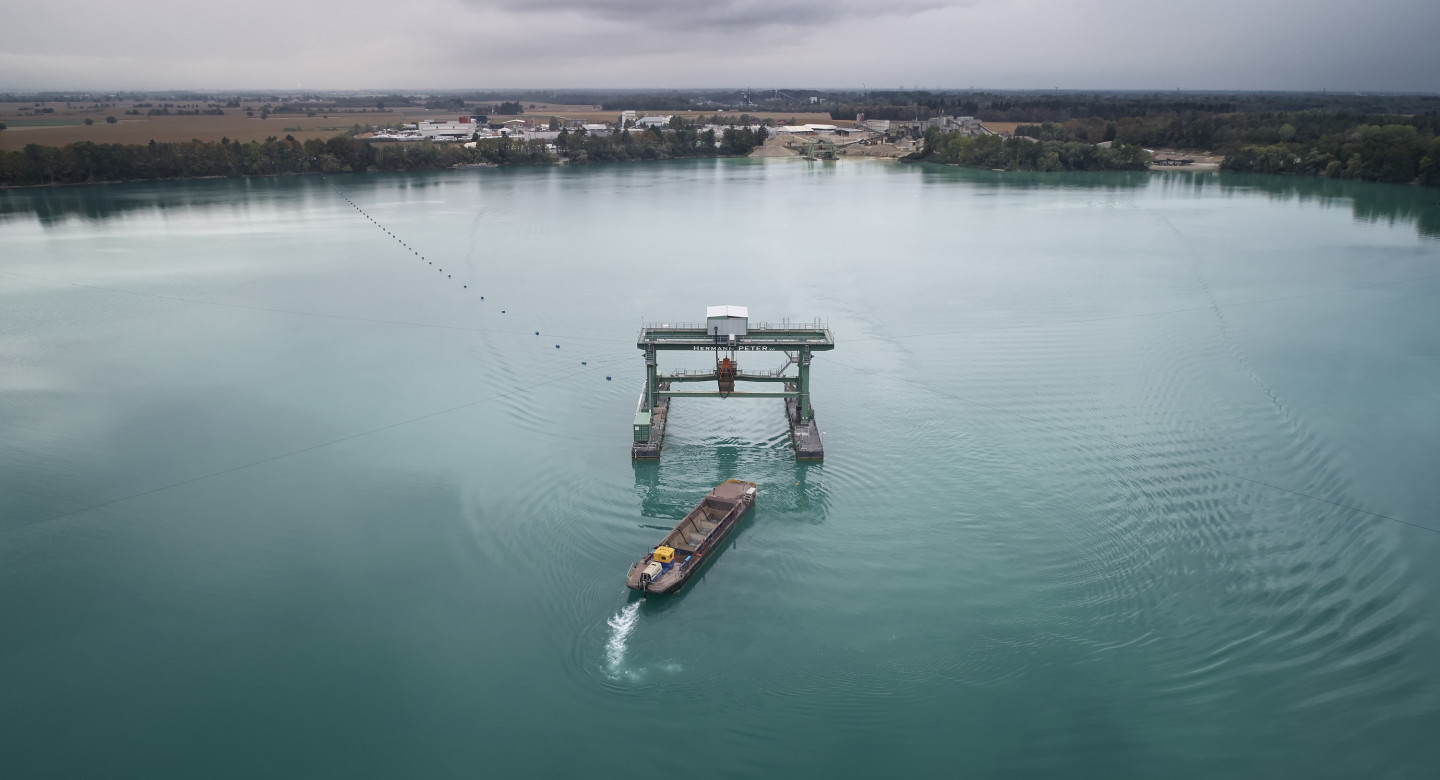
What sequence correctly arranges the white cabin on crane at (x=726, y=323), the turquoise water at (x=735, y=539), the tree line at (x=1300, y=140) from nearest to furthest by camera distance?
1. the turquoise water at (x=735, y=539)
2. the white cabin on crane at (x=726, y=323)
3. the tree line at (x=1300, y=140)

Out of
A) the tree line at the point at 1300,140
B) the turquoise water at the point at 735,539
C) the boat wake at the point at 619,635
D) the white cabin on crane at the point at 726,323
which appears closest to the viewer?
the turquoise water at the point at 735,539

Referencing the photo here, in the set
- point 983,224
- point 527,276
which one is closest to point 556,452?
point 527,276

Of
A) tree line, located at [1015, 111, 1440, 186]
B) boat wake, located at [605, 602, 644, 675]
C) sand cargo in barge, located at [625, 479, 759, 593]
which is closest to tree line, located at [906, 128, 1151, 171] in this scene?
tree line, located at [1015, 111, 1440, 186]

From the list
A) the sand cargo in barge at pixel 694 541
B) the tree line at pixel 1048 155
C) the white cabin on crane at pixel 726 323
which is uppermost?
the tree line at pixel 1048 155

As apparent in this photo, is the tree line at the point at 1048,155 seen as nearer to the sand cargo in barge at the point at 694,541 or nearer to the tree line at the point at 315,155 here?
the tree line at the point at 315,155

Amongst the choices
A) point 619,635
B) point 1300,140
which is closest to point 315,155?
point 619,635

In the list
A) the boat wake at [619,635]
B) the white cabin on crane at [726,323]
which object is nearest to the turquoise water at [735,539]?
the boat wake at [619,635]

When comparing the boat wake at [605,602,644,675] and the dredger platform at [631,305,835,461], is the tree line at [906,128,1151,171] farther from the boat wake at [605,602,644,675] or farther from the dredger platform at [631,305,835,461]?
the boat wake at [605,602,644,675]

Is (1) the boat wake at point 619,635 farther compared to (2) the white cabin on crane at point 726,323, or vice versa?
(2) the white cabin on crane at point 726,323
